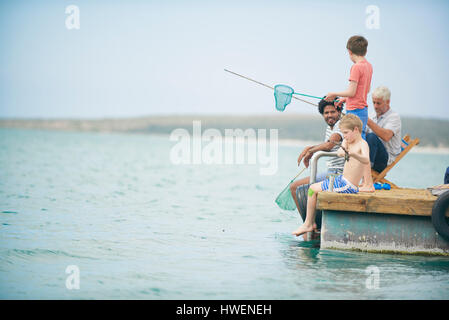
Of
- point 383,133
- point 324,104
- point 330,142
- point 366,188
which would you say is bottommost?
point 366,188

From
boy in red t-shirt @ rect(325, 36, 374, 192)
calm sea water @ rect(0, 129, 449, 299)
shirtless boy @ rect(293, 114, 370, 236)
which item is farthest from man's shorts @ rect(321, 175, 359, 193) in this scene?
calm sea water @ rect(0, 129, 449, 299)

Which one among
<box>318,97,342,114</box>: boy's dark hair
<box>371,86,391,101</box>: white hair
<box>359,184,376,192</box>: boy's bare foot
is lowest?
<box>359,184,376,192</box>: boy's bare foot

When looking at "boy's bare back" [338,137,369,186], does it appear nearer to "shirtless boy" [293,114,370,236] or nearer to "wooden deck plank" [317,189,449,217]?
"shirtless boy" [293,114,370,236]

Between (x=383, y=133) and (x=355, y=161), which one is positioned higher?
(x=383, y=133)

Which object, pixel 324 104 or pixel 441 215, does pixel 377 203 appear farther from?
pixel 324 104

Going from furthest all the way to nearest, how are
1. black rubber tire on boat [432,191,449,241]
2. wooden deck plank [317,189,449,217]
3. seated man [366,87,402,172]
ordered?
seated man [366,87,402,172], wooden deck plank [317,189,449,217], black rubber tire on boat [432,191,449,241]

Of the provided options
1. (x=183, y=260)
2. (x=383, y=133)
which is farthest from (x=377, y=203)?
(x=183, y=260)

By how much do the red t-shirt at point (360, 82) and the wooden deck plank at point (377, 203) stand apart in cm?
104

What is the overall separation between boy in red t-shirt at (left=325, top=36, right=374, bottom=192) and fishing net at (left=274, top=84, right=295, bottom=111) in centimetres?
78

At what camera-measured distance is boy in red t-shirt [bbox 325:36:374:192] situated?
6621 mm

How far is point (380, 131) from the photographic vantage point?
7.12 metres

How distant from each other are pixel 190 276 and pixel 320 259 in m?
1.49

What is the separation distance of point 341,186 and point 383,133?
3.51 ft
